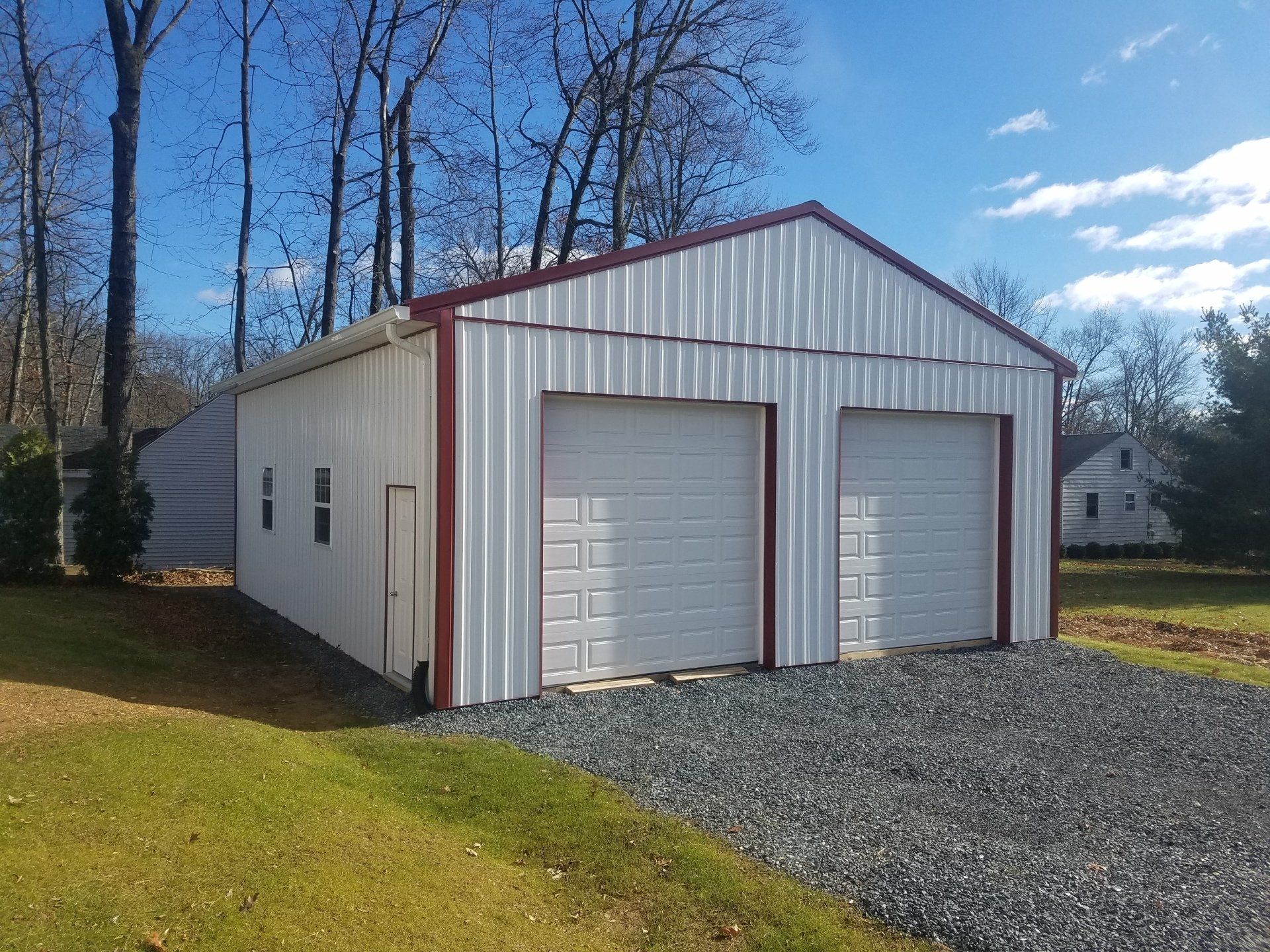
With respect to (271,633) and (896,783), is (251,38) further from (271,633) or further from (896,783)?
(896,783)

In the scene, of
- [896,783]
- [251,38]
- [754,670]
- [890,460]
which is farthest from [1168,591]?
[251,38]

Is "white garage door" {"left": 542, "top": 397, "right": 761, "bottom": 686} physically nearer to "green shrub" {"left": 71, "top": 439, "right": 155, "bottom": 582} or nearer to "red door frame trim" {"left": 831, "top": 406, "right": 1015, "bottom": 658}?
"red door frame trim" {"left": 831, "top": 406, "right": 1015, "bottom": 658}

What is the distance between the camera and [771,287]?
351 inches

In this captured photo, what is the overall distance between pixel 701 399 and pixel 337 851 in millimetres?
5282

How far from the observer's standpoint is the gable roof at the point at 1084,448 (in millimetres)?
30703

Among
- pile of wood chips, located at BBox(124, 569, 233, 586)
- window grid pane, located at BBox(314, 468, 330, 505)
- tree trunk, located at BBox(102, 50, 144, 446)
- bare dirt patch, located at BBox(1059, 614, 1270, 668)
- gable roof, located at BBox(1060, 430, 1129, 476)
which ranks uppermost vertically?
tree trunk, located at BBox(102, 50, 144, 446)

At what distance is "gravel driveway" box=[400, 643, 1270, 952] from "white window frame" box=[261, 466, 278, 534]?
6874 millimetres

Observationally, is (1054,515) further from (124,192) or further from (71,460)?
(71,460)

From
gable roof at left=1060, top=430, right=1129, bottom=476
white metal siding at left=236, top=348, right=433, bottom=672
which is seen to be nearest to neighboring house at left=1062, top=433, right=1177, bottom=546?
gable roof at left=1060, top=430, right=1129, bottom=476

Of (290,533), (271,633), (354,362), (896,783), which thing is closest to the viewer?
(896,783)

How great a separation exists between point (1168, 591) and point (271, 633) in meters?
18.0

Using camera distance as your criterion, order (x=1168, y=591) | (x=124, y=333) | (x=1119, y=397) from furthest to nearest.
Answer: (x=1119, y=397), (x=1168, y=591), (x=124, y=333)

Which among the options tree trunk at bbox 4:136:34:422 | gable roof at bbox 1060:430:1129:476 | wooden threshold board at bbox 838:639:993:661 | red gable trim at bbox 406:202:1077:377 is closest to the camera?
red gable trim at bbox 406:202:1077:377

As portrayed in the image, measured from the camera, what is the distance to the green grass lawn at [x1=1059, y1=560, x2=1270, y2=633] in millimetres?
15571
